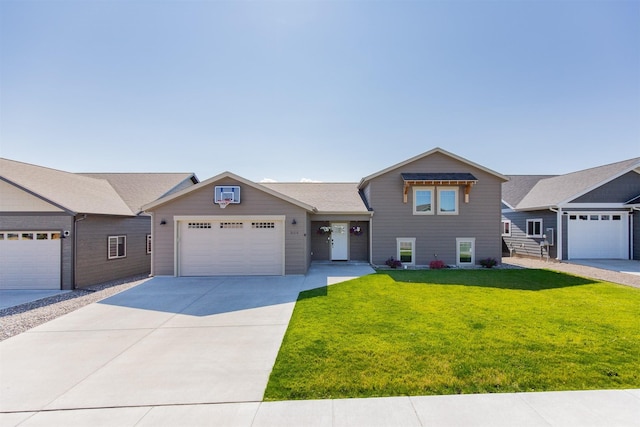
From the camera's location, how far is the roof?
10695 mm

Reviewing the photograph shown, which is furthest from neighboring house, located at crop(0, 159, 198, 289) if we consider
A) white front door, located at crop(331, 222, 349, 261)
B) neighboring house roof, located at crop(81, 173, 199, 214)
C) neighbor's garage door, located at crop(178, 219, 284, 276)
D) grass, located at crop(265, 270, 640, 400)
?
white front door, located at crop(331, 222, 349, 261)

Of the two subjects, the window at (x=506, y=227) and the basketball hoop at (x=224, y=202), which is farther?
the window at (x=506, y=227)

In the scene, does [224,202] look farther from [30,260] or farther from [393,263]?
[393,263]

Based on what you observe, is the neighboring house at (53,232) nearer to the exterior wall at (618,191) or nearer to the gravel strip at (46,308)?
the gravel strip at (46,308)

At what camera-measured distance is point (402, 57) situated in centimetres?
1260

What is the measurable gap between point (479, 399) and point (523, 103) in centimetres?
1550

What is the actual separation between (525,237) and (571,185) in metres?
3.86

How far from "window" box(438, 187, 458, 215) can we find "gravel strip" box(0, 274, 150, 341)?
44.9 feet

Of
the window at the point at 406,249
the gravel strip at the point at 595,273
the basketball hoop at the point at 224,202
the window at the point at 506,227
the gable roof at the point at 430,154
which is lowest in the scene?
the gravel strip at the point at 595,273

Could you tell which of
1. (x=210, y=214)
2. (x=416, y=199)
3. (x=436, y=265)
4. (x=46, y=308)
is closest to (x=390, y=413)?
(x=46, y=308)

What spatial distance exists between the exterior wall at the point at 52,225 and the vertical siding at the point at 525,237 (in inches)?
894

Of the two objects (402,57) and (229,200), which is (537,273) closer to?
(402,57)

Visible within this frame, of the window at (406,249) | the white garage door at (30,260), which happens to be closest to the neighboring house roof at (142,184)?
the white garage door at (30,260)

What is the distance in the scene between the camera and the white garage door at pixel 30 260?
34.1 ft
